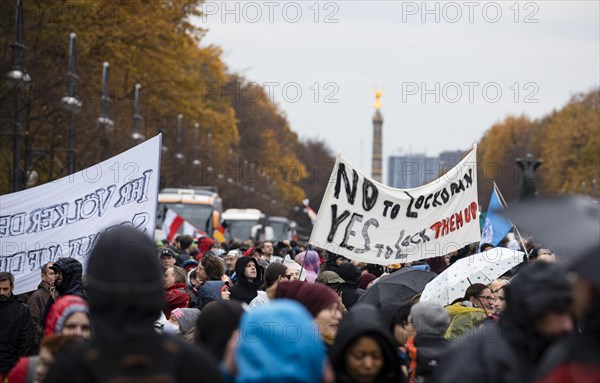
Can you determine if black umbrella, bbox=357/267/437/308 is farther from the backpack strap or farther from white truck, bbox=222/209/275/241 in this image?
white truck, bbox=222/209/275/241

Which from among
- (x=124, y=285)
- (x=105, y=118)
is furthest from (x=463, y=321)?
(x=105, y=118)

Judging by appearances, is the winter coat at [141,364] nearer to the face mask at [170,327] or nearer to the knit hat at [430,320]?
the knit hat at [430,320]

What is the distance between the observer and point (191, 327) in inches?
337

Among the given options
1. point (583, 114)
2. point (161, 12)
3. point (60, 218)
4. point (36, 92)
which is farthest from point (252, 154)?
point (60, 218)

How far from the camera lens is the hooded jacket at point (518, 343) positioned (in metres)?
4.27

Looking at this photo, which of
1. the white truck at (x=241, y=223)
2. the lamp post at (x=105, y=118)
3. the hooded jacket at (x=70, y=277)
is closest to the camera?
the hooded jacket at (x=70, y=277)

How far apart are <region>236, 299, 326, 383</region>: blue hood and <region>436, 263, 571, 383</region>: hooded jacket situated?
467 mm

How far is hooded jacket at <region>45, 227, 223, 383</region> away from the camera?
4.06 meters

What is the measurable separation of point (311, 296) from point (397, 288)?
434 cm

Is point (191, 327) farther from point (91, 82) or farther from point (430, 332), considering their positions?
point (91, 82)

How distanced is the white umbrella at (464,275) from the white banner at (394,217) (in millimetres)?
833

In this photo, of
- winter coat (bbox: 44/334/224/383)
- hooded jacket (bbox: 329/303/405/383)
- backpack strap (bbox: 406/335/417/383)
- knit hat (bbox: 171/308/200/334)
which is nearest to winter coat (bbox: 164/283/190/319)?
knit hat (bbox: 171/308/200/334)

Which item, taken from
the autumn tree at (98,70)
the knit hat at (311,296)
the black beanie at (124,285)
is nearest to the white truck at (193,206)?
the autumn tree at (98,70)

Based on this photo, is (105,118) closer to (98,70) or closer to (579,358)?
(98,70)
